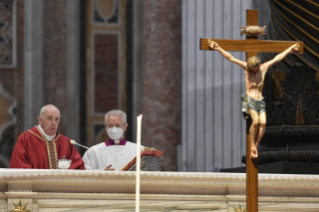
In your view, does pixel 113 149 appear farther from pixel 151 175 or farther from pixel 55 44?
pixel 151 175

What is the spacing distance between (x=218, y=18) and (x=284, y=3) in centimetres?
211

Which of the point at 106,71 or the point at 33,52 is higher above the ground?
the point at 33,52

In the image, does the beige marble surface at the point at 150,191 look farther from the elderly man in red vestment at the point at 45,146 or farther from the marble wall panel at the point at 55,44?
the marble wall panel at the point at 55,44

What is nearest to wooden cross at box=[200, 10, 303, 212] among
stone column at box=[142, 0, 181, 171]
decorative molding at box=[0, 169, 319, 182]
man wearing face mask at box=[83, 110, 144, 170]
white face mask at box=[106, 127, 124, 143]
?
decorative molding at box=[0, 169, 319, 182]

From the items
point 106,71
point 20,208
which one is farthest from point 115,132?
point 106,71

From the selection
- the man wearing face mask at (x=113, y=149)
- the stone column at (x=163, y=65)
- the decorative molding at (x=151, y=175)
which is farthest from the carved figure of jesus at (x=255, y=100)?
the stone column at (x=163, y=65)

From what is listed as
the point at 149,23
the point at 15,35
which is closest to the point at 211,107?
the point at 149,23

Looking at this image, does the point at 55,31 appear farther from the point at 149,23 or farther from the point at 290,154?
the point at 290,154

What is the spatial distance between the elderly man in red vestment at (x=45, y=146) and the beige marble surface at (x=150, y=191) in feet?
4.16

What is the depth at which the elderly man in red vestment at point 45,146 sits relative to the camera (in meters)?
5.40

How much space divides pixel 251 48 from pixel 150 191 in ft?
4.02

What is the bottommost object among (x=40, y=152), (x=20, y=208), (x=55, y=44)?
(x=20, y=208)

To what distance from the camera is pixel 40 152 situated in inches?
223

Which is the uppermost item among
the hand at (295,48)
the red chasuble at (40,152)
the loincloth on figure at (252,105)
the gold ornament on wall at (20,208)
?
the hand at (295,48)
